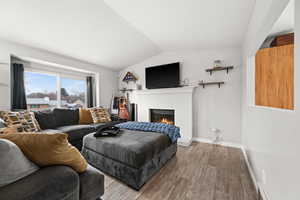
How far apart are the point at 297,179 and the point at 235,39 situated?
8.79ft

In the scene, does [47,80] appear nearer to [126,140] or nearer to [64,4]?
[64,4]

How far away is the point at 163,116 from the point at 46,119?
2.94 m

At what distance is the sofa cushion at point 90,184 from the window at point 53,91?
3.27 metres

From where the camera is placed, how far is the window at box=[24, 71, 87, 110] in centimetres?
309

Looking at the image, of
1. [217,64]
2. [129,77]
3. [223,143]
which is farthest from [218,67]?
[129,77]

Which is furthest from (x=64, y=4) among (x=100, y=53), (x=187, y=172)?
(x=187, y=172)

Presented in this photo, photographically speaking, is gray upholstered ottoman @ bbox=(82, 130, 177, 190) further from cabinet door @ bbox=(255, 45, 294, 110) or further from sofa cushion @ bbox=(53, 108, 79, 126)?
cabinet door @ bbox=(255, 45, 294, 110)

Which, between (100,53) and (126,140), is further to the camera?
(100,53)

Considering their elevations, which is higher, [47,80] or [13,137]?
[47,80]

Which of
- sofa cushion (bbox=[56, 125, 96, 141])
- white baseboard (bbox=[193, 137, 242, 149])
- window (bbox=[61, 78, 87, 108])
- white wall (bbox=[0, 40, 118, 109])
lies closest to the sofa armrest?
sofa cushion (bbox=[56, 125, 96, 141])

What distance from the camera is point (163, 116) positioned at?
383 centimetres

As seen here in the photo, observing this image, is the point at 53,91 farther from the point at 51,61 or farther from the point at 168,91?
the point at 168,91

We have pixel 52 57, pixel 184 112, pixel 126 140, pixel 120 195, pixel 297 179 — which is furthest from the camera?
pixel 184 112

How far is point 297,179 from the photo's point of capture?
0.72 metres
